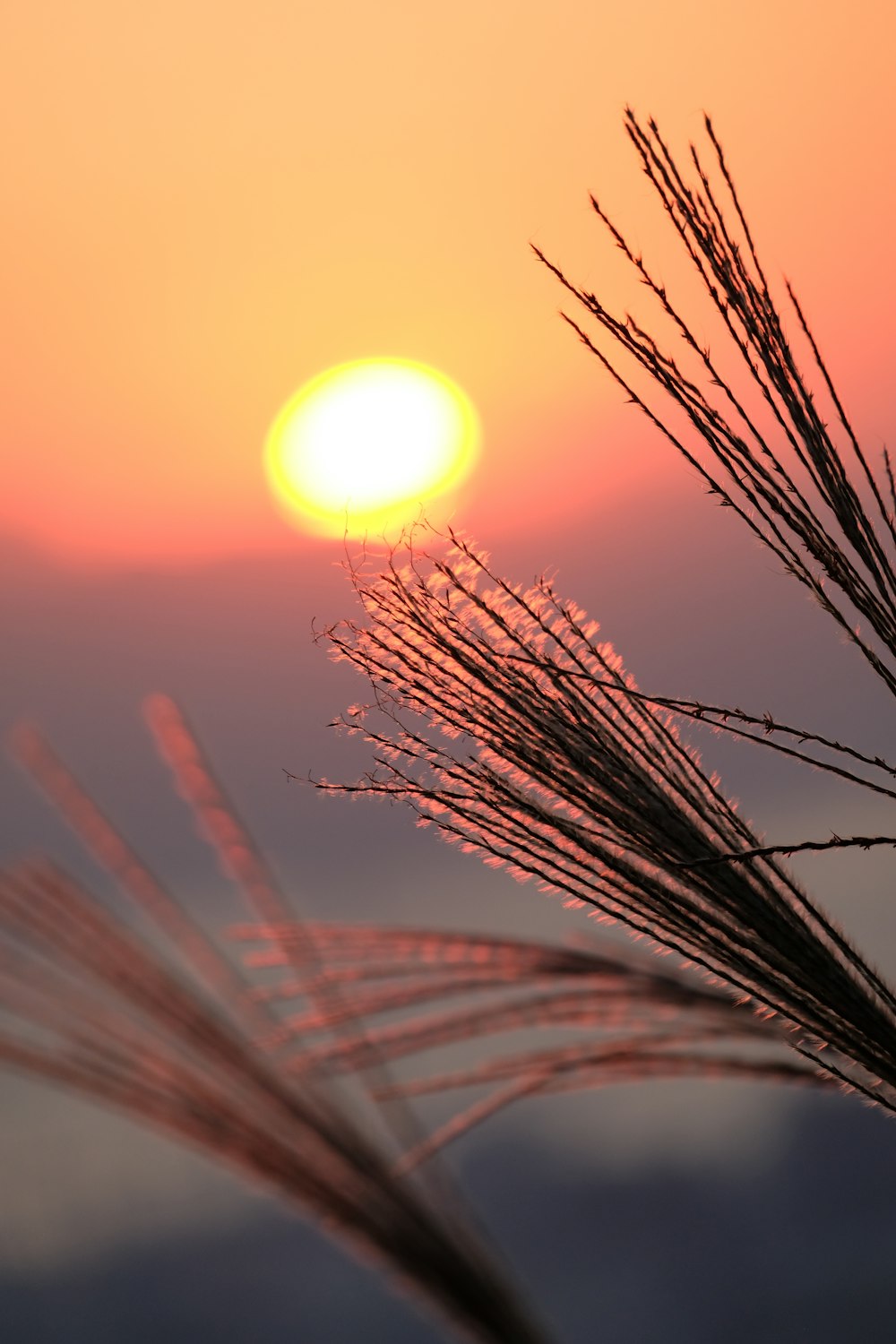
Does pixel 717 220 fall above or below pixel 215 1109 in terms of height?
above

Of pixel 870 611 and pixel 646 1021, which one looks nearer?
pixel 870 611

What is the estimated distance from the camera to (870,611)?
133 cm

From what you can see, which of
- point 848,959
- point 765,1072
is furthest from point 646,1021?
point 848,959

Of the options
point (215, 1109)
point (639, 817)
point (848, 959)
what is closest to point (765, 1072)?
point (848, 959)

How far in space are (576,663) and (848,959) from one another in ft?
1.76

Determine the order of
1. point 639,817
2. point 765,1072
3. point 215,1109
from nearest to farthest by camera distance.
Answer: point 215,1109 < point 639,817 < point 765,1072

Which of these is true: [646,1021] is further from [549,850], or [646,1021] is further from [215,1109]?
[215,1109]

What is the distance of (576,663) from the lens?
153 cm

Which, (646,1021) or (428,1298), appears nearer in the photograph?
(428,1298)

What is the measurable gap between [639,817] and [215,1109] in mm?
624

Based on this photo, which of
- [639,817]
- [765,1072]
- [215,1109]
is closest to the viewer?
[215,1109]

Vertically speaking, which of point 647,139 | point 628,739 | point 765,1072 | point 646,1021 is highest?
point 647,139

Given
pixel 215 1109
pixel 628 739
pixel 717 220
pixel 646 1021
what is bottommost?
pixel 646 1021

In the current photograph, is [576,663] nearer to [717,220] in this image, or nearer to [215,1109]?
[717,220]
